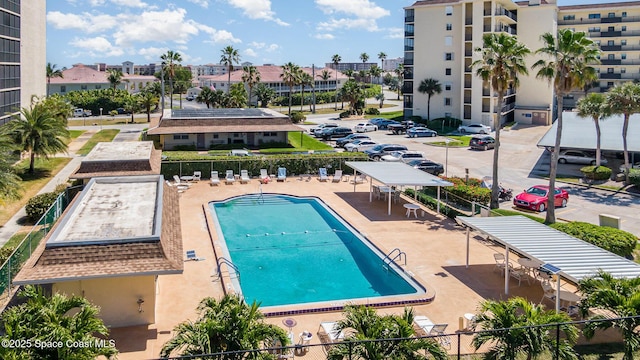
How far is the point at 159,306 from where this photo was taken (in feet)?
66.2

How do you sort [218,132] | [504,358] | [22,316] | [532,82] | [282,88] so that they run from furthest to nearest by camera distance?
[282,88] → [532,82] → [218,132] → [504,358] → [22,316]

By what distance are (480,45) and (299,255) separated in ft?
186

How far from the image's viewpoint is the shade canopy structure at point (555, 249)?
18.6 meters

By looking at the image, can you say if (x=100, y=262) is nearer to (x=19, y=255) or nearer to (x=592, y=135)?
(x=19, y=255)

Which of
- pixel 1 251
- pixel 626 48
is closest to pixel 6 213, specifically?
pixel 1 251

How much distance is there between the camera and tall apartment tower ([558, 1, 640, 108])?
292 feet

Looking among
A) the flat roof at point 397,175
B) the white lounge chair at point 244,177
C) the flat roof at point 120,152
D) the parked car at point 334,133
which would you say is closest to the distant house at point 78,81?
the parked car at point 334,133

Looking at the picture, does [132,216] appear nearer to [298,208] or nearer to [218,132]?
[298,208]

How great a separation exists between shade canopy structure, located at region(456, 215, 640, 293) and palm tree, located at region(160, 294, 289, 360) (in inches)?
409

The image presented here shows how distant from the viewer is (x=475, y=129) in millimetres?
72688

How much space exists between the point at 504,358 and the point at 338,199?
949 inches

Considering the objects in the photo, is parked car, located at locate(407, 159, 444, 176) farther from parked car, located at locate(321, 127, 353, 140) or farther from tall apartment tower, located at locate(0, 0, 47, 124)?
tall apartment tower, located at locate(0, 0, 47, 124)

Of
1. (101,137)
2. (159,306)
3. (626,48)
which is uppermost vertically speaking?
(626,48)

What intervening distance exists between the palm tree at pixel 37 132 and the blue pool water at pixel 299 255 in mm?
15250
